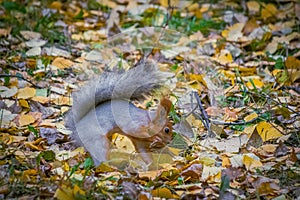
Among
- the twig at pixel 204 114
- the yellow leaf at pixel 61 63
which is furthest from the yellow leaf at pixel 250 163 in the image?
the yellow leaf at pixel 61 63

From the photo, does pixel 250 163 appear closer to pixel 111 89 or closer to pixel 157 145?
pixel 157 145

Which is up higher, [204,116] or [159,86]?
[159,86]

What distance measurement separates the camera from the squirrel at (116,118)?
2.29 metres

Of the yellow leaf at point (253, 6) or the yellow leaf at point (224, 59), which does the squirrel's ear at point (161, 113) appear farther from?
the yellow leaf at point (253, 6)

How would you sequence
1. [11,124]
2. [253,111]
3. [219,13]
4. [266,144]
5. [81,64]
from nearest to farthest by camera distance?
[266,144], [11,124], [253,111], [81,64], [219,13]

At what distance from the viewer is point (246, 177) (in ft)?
7.06

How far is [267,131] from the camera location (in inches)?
97.0

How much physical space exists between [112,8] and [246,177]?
2434 millimetres

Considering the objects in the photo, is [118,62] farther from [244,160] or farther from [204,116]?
[244,160]

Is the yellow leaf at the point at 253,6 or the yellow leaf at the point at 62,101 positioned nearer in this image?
the yellow leaf at the point at 62,101

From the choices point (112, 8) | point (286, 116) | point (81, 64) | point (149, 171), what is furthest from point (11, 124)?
point (112, 8)

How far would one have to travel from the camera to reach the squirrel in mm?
2295

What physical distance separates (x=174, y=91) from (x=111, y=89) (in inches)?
29.8

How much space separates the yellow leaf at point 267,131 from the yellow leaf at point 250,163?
0.22 m
